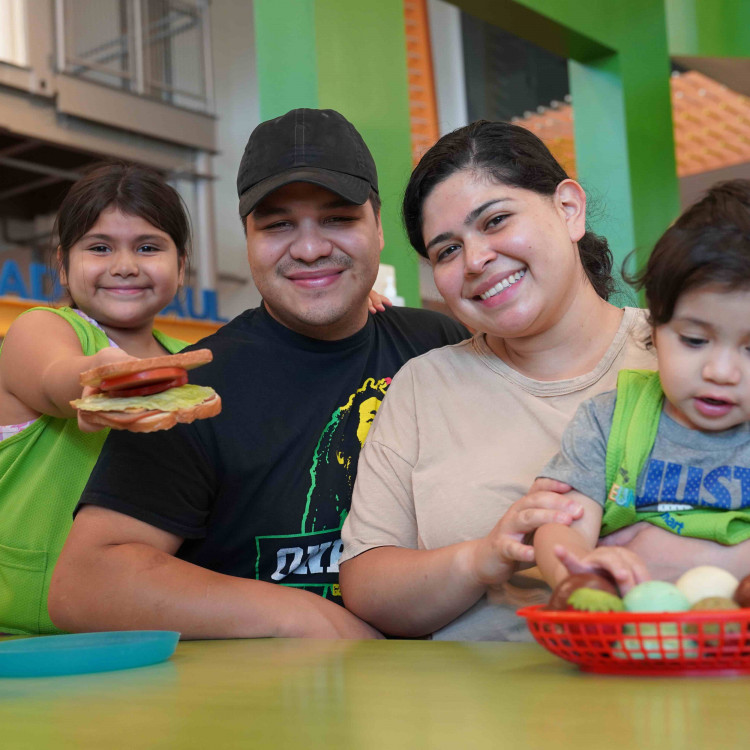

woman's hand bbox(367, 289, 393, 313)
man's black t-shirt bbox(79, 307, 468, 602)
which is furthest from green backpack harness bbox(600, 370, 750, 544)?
woman's hand bbox(367, 289, 393, 313)

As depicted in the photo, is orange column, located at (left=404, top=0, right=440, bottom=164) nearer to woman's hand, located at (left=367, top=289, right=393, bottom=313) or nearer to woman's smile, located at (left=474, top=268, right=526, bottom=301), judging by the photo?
woman's hand, located at (left=367, top=289, right=393, bottom=313)

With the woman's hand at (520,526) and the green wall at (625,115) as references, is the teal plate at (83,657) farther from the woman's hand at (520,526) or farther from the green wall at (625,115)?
the green wall at (625,115)

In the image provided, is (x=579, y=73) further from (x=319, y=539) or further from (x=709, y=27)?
(x=319, y=539)

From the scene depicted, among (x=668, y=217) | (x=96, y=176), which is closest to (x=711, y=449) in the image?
(x=96, y=176)

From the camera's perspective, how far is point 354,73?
333 cm

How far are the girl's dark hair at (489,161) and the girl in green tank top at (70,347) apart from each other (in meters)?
0.63

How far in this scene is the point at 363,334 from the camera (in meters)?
2.18

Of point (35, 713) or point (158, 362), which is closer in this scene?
point (35, 713)

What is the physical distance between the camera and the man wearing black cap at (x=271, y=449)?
1.71 m

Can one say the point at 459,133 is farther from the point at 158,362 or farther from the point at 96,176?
the point at 96,176

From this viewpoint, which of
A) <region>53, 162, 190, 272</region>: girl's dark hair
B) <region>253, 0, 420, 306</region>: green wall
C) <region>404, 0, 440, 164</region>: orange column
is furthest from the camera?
<region>404, 0, 440, 164</region>: orange column

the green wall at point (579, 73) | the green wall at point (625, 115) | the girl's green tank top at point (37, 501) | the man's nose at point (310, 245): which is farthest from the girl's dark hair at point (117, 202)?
the green wall at point (625, 115)

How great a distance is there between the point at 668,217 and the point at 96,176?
11.0 ft

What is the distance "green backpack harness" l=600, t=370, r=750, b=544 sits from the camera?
1273 mm
